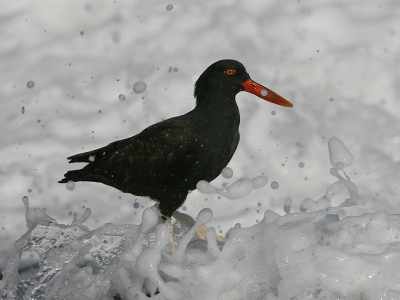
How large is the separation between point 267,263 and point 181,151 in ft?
4.52

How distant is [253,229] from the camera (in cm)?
292

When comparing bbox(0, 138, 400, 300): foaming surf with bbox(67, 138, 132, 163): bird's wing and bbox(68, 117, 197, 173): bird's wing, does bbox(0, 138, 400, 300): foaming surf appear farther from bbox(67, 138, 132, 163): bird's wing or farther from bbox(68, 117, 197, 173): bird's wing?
bbox(67, 138, 132, 163): bird's wing

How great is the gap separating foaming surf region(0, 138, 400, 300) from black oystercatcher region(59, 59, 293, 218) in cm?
83

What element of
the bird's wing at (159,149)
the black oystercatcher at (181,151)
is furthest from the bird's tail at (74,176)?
the bird's wing at (159,149)

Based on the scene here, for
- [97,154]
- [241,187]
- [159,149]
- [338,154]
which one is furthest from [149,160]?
[338,154]

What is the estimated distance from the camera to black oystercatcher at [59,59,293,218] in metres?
3.97

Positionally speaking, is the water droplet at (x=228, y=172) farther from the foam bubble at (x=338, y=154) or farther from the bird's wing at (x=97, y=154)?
the bird's wing at (x=97, y=154)

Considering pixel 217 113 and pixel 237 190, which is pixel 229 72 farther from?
pixel 237 190

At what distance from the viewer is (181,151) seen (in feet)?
13.0

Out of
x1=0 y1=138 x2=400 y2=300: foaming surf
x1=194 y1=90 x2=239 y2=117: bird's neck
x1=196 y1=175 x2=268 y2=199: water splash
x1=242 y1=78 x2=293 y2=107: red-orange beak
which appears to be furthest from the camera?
x1=242 y1=78 x2=293 y2=107: red-orange beak

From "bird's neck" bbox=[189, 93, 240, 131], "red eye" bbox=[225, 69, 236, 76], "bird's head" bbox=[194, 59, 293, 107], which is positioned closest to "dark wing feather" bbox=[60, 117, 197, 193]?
"bird's neck" bbox=[189, 93, 240, 131]

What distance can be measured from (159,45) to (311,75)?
1989mm

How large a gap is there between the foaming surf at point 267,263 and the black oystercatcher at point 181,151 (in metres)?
0.83

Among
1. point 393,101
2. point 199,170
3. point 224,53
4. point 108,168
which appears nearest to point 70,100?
point 224,53
